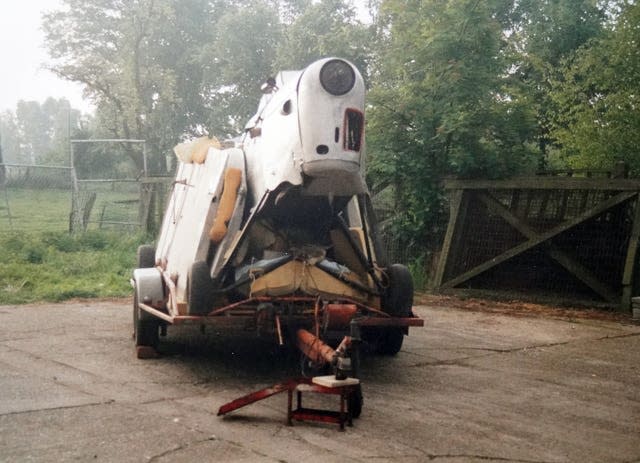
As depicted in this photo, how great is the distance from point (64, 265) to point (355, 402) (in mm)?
10873

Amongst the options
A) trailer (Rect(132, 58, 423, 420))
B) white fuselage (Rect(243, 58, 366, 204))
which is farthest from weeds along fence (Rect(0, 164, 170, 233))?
white fuselage (Rect(243, 58, 366, 204))

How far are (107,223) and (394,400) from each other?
49.2 feet

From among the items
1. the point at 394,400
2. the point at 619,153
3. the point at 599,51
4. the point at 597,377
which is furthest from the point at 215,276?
the point at 599,51

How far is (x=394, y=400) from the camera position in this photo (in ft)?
20.9

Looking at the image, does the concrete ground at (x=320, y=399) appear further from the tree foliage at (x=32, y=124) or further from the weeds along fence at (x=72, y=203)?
the tree foliage at (x=32, y=124)

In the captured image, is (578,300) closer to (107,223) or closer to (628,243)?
(628,243)

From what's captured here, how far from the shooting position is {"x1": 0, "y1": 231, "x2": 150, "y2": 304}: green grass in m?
13.0

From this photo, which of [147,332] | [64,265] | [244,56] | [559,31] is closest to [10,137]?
[244,56]

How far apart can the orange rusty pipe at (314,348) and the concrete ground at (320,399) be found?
448mm

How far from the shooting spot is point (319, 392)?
5.49 m

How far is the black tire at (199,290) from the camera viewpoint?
6.77m

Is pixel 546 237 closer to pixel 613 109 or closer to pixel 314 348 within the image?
pixel 613 109

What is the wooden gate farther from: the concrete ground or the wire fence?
the concrete ground

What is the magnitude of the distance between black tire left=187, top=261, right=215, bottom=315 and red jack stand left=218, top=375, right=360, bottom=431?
1.38 meters
